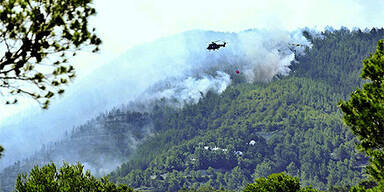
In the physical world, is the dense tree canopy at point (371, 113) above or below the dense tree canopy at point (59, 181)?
above

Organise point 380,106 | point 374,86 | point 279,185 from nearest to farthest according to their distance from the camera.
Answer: point 380,106 → point 374,86 → point 279,185

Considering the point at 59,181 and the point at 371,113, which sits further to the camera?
the point at 59,181

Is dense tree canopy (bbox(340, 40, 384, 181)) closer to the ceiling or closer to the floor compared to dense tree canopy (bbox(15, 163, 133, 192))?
closer to the ceiling

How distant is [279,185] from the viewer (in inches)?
2141

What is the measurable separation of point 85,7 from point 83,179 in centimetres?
3924

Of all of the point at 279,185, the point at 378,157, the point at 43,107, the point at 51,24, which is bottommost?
the point at 279,185

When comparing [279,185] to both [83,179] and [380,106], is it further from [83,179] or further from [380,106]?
[380,106]

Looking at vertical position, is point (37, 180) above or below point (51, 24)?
below

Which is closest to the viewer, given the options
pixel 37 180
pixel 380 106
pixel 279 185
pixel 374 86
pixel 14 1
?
pixel 14 1

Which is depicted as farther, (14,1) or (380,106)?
(380,106)

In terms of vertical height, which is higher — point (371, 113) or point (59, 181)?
point (371, 113)

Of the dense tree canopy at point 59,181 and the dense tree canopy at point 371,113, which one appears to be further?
the dense tree canopy at point 59,181


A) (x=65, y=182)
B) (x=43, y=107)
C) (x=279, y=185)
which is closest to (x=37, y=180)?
(x=65, y=182)

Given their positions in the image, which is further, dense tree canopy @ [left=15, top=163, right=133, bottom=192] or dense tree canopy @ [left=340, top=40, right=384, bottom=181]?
dense tree canopy @ [left=15, top=163, right=133, bottom=192]
